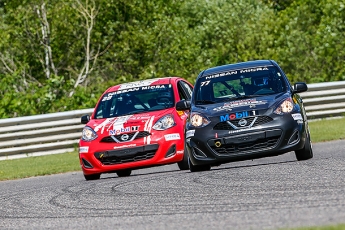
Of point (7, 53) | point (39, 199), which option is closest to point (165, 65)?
point (7, 53)

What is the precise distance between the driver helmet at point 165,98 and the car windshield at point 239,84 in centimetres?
110

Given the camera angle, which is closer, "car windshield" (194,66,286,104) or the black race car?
the black race car

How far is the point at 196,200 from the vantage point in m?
9.86

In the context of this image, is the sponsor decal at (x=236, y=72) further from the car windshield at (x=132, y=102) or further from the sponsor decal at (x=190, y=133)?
the sponsor decal at (x=190, y=133)


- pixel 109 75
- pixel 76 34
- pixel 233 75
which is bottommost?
pixel 109 75

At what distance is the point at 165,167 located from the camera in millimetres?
17078

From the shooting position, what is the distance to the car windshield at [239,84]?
14023 mm

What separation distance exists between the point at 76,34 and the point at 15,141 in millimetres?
10153

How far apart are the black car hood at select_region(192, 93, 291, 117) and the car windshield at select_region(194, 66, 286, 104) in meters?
0.27

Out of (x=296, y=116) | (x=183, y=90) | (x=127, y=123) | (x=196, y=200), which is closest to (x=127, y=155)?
(x=127, y=123)

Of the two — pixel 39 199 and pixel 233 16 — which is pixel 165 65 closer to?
pixel 233 16

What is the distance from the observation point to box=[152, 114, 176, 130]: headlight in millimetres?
14827

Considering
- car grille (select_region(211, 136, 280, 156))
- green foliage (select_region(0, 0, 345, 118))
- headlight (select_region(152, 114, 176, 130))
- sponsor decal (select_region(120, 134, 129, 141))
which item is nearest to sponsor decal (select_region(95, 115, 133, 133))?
sponsor decal (select_region(120, 134, 129, 141))

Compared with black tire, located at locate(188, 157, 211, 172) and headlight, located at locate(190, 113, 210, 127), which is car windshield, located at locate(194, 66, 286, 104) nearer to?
headlight, located at locate(190, 113, 210, 127)
